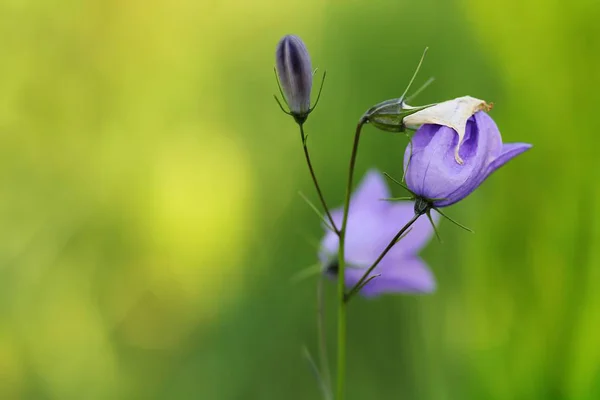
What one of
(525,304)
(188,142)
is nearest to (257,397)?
(525,304)

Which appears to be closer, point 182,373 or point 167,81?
point 182,373

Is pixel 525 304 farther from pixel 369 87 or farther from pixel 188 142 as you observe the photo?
pixel 188 142

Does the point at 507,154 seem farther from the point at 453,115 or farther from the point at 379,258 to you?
the point at 379,258

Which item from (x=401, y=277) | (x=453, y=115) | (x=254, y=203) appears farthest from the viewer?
(x=254, y=203)

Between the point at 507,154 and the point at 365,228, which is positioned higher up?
the point at 507,154

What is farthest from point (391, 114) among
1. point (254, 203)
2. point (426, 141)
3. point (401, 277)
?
point (254, 203)

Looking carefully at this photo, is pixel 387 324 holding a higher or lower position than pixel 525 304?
lower

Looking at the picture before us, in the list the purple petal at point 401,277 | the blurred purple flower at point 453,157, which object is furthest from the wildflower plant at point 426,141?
the purple petal at point 401,277

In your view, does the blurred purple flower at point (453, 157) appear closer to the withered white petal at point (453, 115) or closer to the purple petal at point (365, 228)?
the withered white petal at point (453, 115)

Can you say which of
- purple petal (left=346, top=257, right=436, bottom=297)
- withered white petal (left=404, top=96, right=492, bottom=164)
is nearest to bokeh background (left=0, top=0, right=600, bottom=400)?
purple petal (left=346, top=257, right=436, bottom=297)
